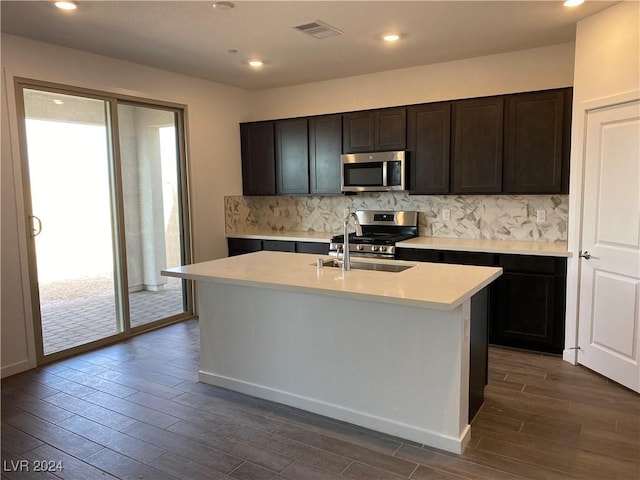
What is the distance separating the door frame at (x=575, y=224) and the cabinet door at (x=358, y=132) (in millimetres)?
1908

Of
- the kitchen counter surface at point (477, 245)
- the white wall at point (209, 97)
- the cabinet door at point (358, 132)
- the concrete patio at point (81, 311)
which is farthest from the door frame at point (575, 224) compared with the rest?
the concrete patio at point (81, 311)

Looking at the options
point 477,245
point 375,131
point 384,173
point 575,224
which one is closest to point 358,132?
point 375,131

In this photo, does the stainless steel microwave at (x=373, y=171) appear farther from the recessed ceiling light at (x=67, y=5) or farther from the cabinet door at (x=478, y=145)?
the recessed ceiling light at (x=67, y=5)

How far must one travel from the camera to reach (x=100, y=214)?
4.38 m

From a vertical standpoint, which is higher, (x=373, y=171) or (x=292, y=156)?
(x=292, y=156)

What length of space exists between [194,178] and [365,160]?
6.23ft

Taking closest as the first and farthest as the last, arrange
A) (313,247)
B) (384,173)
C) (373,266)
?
(373,266)
(384,173)
(313,247)

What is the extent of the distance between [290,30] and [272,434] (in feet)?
9.45

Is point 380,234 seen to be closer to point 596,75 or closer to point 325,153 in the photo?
point 325,153

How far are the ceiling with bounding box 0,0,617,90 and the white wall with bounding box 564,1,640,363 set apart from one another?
135 millimetres

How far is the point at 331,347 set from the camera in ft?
9.39

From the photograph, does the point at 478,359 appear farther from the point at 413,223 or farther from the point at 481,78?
the point at 481,78

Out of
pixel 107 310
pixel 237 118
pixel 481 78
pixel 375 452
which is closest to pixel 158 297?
pixel 107 310

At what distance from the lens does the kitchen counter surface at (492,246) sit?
386 centimetres
